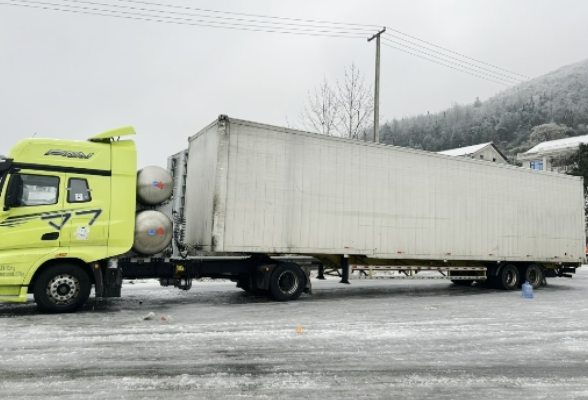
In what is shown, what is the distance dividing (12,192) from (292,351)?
5621mm

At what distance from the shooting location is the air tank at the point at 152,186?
9.45 m

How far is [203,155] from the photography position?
34.7 ft

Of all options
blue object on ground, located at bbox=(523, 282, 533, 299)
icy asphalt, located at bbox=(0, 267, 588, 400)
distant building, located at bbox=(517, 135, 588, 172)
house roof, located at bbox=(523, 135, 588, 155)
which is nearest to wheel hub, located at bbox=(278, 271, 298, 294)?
icy asphalt, located at bbox=(0, 267, 588, 400)

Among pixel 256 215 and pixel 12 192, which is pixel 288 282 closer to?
pixel 256 215

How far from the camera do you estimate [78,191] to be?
28.5 ft

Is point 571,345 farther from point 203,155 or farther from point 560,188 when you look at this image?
point 560,188

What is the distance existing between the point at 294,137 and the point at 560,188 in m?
10.2

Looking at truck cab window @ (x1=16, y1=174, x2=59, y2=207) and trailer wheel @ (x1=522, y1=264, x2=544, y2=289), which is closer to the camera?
truck cab window @ (x1=16, y1=174, x2=59, y2=207)

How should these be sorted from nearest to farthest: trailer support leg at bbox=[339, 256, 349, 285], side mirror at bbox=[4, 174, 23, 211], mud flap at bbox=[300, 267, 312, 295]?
side mirror at bbox=[4, 174, 23, 211]
mud flap at bbox=[300, 267, 312, 295]
trailer support leg at bbox=[339, 256, 349, 285]

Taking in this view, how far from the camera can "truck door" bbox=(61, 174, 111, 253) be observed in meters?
8.57

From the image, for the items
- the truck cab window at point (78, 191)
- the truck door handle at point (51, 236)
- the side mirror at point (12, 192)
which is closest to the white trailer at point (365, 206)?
the truck cab window at point (78, 191)

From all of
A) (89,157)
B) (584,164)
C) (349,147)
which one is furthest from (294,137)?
(584,164)

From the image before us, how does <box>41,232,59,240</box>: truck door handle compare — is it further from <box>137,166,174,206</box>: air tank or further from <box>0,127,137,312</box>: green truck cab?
<box>137,166,174,206</box>: air tank

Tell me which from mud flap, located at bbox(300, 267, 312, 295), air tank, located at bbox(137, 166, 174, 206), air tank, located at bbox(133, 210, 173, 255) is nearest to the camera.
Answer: air tank, located at bbox(133, 210, 173, 255)
